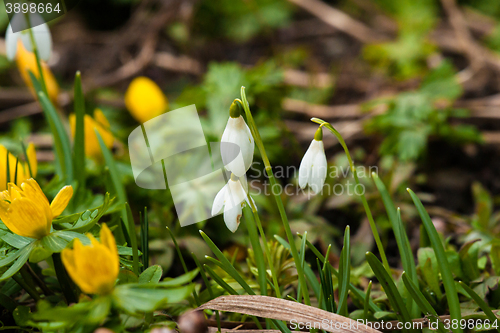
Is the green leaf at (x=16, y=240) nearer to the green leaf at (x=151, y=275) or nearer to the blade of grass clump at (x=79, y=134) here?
the green leaf at (x=151, y=275)

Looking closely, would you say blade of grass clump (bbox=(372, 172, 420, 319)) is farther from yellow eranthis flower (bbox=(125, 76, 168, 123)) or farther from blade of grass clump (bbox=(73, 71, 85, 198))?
yellow eranthis flower (bbox=(125, 76, 168, 123))

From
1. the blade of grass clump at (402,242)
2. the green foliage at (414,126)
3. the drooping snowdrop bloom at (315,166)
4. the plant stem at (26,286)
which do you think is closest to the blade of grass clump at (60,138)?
the plant stem at (26,286)

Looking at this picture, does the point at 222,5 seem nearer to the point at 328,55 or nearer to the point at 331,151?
the point at 328,55

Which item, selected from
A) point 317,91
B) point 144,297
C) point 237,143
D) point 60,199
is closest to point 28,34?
point 60,199

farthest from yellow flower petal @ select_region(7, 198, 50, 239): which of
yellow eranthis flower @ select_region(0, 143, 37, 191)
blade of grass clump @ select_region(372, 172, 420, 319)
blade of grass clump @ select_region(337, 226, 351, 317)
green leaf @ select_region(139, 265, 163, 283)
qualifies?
blade of grass clump @ select_region(372, 172, 420, 319)

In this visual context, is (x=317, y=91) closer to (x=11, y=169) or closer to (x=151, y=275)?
(x=11, y=169)

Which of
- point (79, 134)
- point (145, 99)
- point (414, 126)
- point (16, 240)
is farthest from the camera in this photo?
point (145, 99)
